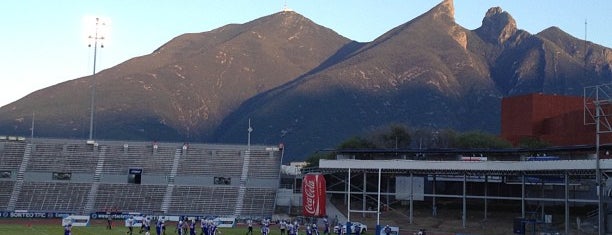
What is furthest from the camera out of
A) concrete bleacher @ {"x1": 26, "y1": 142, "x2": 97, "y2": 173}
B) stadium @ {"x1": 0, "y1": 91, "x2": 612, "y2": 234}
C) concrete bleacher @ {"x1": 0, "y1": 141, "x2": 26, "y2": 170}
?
concrete bleacher @ {"x1": 26, "y1": 142, "x2": 97, "y2": 173}

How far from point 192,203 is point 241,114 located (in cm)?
11948

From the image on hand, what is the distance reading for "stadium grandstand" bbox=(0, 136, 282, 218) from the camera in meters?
61.4

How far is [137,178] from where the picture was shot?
65688 mm

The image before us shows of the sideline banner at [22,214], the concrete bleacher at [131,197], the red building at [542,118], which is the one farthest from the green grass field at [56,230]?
the red building at [542,118]

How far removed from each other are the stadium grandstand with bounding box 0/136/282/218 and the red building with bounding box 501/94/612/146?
1461 inches

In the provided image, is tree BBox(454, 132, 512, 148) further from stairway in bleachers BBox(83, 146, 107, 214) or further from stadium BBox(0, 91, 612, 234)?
stairway in bleachers BBox(83, 146, 107, 214)

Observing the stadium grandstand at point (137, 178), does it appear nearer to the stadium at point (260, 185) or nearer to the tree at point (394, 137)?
the stadium at point (260, 185)

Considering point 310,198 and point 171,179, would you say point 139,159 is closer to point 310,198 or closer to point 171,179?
point 171,179

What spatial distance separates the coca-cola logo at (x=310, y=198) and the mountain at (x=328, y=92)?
105 metres

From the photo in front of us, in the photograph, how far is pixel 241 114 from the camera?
18150cm

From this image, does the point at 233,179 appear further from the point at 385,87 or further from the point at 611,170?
the point at 385,87

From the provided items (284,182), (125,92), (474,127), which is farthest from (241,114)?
(284,182)

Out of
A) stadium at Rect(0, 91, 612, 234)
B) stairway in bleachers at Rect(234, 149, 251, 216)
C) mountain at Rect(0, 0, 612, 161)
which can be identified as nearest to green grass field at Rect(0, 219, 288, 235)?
stadium at Rect(0, 91, 612, 234)

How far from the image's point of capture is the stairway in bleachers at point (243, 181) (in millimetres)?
61969
